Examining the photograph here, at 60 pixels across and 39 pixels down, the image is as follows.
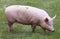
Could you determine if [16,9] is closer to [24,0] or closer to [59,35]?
[59,35]

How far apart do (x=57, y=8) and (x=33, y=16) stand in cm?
284

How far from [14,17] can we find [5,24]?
3.38ft

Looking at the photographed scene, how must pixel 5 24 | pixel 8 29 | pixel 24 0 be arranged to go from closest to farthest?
1. pixel 8 29
2. pixel 5 24
3. pixel 24 0

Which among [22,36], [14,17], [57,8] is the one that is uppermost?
[57,8]

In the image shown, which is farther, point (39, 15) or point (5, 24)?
point (5, 24)

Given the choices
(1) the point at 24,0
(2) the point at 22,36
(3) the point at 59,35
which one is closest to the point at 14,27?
(2) the point at 22,36

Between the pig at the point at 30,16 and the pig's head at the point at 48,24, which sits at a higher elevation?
the pig at the point at 30,16

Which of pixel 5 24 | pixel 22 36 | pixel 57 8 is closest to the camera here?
pixel 22 36

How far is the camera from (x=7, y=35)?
6855 millimetres

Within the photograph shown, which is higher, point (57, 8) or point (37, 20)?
point (57, 8)

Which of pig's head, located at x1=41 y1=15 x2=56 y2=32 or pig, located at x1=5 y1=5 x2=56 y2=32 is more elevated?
pig, located at x1=5 y1=5 x2=56 y2=32

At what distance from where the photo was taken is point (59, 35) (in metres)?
6.87

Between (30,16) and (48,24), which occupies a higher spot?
(30,16)

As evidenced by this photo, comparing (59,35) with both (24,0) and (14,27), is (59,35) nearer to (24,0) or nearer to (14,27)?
(14,27)
